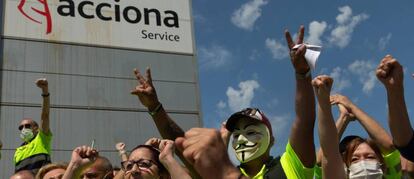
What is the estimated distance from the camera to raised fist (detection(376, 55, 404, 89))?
2236 mm

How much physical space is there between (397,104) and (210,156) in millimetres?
1447

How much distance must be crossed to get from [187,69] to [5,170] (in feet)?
15.6

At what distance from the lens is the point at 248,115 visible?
2498mm

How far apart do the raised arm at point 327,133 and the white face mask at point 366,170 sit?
0.50 meters

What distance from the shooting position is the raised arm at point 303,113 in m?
2.32

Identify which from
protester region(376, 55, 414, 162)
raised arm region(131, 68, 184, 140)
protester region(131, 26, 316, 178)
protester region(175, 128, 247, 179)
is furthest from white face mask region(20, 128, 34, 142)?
protester region(175, 128, 247, 179)

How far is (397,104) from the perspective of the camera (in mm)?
2309

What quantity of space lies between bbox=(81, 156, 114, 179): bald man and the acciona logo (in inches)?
320

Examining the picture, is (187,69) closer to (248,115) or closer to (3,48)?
(3,48)

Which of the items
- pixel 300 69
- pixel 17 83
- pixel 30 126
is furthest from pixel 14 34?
pixel 300 69

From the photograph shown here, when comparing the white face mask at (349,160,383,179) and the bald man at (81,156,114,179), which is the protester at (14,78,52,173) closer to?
the bald man at (81,156,114,179)

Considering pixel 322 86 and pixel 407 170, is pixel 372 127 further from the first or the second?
pixel 322 86

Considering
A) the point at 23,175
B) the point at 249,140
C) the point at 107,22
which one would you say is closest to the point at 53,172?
the point at 23,175

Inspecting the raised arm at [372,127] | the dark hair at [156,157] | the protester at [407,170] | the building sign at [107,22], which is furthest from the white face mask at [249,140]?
the building sign at [107,22]
